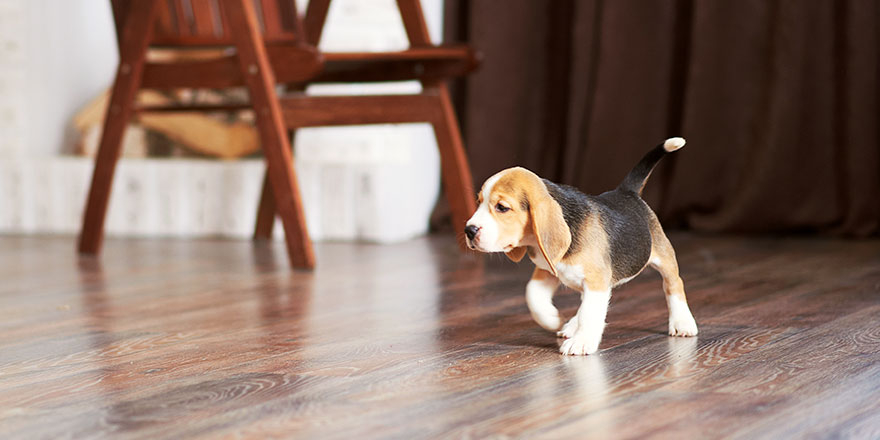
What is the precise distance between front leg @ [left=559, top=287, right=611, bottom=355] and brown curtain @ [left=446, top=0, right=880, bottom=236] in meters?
1.56

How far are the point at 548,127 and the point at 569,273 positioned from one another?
1782 mm

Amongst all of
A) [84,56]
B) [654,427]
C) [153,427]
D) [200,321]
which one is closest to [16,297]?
[200,321]

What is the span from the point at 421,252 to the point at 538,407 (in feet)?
4.65

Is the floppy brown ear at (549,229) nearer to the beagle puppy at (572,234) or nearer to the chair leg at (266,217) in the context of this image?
the beagle puppy at (572,234)

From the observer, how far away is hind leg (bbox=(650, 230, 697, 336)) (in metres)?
1.20

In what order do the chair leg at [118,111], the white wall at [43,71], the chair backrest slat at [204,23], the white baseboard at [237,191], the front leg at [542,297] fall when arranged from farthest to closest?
the white wall at [43,71], the white baseboard at [237,191], the chair backrest slat at [204,23], the chair leg at [118,111], the front leg at [542,297]

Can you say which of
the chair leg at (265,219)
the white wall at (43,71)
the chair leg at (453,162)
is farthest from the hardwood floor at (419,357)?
the white wall at (43,71)

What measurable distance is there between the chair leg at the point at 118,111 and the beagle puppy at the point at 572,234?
1.25 meters

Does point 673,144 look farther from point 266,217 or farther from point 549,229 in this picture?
point 266,217

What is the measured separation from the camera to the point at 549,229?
1074mm

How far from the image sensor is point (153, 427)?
2.73 ft

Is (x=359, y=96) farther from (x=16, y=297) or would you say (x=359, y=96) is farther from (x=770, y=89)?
(x=770, y=89)

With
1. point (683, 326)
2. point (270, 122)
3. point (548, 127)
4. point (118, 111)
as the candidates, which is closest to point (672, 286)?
point (683, 326)

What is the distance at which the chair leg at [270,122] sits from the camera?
6.32 ft
